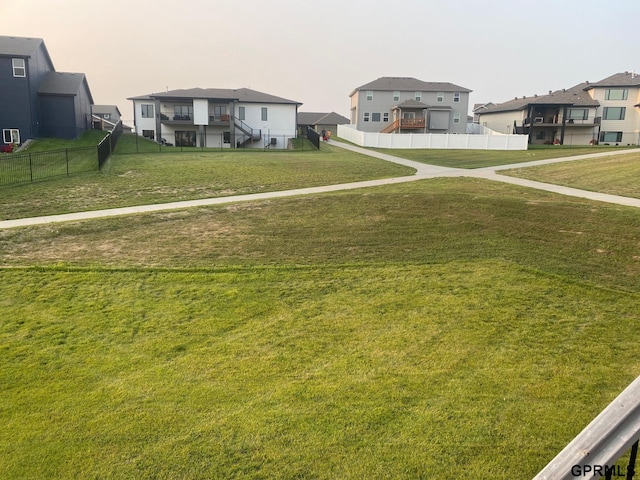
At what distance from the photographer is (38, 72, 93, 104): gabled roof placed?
43.7 meters

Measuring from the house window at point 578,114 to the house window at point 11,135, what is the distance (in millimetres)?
54440

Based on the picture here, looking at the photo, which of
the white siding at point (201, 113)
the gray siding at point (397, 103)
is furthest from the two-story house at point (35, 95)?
the gray siding at point (397, 103)

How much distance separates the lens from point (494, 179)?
23.1 m

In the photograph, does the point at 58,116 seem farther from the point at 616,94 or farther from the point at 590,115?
the point at 616,94

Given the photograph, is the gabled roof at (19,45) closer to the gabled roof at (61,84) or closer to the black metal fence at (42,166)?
the gabled roof at (61,84)

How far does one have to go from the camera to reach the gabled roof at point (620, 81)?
57.6 m

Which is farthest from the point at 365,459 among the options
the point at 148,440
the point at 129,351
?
the point at 129,351

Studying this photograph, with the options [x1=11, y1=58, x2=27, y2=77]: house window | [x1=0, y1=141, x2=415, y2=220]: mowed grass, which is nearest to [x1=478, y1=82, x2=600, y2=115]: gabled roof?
[x1=0, y1=141, x2=415, y2=220]: mowed grass

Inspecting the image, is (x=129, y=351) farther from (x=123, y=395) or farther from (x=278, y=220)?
(x=278, y=220)

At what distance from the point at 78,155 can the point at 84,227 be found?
21695mm

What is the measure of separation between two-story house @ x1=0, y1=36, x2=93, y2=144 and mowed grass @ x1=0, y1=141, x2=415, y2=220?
48.2ft

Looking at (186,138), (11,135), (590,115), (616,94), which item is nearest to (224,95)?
(186,138)

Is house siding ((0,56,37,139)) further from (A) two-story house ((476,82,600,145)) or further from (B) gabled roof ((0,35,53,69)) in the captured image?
(A) two-story house ((476,82,600,145))

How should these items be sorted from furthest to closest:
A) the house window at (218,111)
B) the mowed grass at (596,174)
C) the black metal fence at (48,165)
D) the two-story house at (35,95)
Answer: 1. the house window at (218,111)
2. the two-story house at (35,95)
3. the black metal fence at (48,165)
4. the mowed grass at (596,174)
